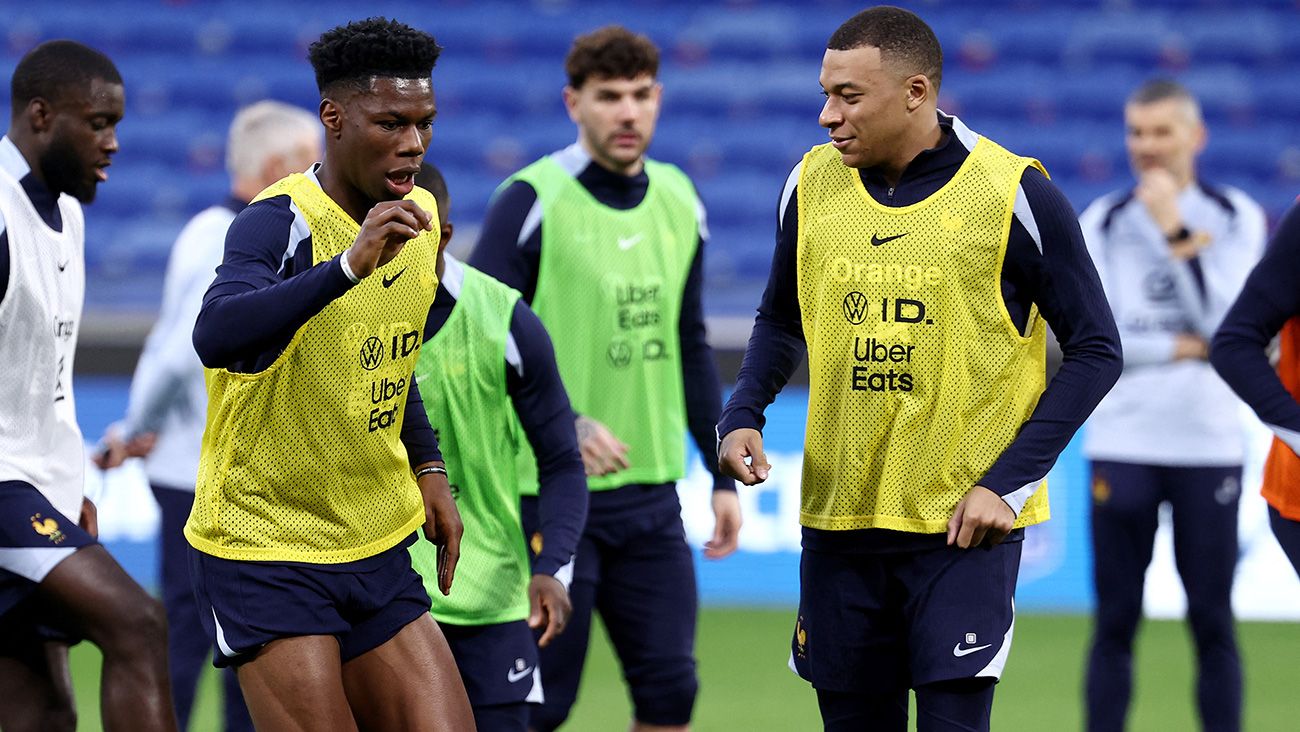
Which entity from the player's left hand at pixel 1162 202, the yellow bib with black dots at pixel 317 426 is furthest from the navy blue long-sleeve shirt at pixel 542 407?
the player's left hand at pixel 1162 202

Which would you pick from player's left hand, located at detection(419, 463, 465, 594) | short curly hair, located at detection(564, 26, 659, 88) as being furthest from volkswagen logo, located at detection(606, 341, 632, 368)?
player's left hand, located at detection(419, 463, 465, 594)

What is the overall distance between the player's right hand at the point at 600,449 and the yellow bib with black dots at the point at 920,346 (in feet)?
3.54

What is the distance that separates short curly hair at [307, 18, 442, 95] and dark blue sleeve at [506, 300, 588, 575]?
949mm

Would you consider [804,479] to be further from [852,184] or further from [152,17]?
[152,17]

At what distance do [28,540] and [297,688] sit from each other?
3.36 ft

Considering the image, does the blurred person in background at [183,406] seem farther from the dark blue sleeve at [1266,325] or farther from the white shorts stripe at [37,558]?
the dark blue sleeve at [1266,325]

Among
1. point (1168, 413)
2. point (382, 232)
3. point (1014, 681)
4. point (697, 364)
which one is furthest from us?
point (1014, 681)

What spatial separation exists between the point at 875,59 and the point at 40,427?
2174mm

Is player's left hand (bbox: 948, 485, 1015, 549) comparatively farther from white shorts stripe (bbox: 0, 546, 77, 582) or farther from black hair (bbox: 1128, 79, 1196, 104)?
black hair (bbox: 1128, 79, 1196, 104)

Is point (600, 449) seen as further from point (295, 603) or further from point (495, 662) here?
point (295, 603)

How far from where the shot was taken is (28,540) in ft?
13.4

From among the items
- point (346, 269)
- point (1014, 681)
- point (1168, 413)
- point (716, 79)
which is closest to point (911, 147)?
point (346, 269)

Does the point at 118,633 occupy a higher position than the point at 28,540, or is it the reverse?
the point at 28,540

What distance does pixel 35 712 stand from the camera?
4.39 m
